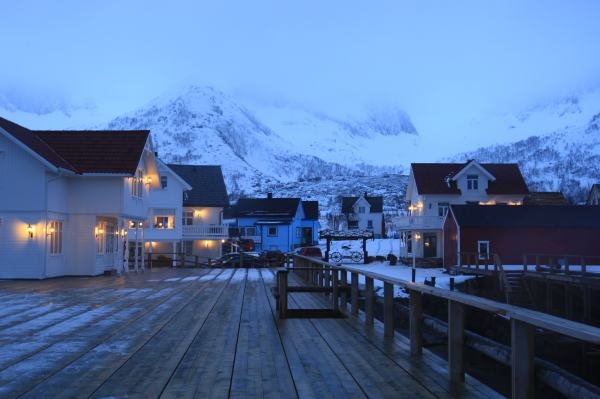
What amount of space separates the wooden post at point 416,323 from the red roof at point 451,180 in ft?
146

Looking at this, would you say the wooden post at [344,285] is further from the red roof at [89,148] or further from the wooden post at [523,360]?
the red roof at [89,148]

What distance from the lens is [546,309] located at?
29.2m

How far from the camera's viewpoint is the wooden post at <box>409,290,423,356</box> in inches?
286

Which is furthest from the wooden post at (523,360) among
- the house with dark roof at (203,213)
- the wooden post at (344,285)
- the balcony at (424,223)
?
the balcony at (424,223)

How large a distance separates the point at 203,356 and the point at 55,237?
19.1 m

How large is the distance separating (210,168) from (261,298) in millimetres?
39697

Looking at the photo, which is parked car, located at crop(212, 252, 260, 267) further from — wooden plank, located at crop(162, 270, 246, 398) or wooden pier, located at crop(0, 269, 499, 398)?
wooden plank, located at crop(162, 270, 246, 398)

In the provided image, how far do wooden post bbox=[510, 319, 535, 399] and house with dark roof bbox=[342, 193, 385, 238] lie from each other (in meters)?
90.6

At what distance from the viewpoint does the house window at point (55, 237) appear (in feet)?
79.2

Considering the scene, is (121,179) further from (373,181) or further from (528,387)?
(373,181)

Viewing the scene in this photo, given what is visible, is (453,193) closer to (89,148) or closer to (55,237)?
(89,148)

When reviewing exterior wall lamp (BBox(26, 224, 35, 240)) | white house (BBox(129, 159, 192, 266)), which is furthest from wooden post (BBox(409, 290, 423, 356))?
white house (BBox(129, 159, 192, 266))

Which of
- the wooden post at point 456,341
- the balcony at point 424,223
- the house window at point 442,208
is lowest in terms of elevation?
the wooden post at point 456,341

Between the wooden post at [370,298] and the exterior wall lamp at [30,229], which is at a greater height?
the exterior wall lamp at [30,229]
